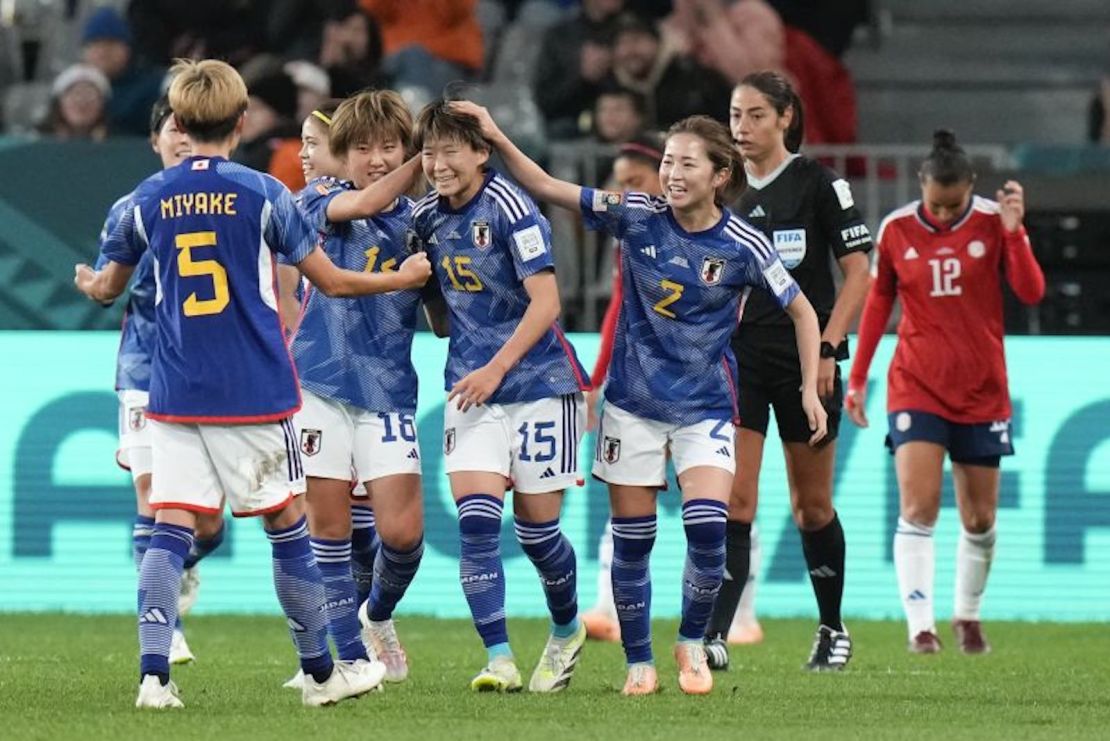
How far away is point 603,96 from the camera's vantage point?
49.3 feet

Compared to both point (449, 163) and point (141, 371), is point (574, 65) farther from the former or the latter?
point (449, 163)

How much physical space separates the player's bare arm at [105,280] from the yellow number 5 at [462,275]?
120 centimetres

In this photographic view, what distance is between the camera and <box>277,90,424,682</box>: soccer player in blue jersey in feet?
27.5

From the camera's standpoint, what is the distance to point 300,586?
7461mm

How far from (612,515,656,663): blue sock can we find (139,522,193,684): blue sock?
1687 millimetres

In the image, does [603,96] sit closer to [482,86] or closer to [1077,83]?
[482,86]

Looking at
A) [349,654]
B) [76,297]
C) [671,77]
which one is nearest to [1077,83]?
[671,77]

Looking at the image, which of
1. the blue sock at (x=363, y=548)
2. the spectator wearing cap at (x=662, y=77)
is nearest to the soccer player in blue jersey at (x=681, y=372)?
the blue sock at (x=363, y=548)

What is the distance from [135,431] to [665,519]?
360 cm

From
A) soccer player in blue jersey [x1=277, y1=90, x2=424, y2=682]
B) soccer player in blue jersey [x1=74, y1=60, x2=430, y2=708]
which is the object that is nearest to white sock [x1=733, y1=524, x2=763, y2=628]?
soccer player in blue jersey [x1=277, y1=90, x2=424, y2=682]

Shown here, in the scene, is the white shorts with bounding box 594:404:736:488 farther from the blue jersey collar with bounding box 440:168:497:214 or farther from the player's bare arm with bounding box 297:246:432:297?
the player's bare arm with bounding box 297:246:432:297

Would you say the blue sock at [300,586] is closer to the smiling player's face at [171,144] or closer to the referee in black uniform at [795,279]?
the smiling player's face at [171,144]

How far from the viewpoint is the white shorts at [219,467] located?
24.0ft

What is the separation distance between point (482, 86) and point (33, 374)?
203 inches
